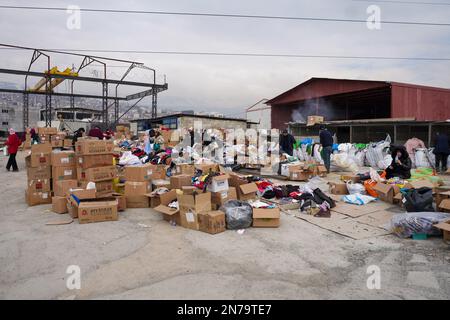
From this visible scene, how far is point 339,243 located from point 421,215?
1.32 meters

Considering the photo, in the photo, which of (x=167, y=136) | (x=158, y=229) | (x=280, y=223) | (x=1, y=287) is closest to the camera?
(x=1, y=287)

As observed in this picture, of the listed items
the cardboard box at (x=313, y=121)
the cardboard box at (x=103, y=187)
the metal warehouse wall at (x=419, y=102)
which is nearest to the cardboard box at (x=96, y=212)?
the cardboard box at (x=103, y=187)

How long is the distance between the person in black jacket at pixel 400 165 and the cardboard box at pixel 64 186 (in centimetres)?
729

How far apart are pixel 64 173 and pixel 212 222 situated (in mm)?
3840

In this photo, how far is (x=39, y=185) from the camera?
6.27 m

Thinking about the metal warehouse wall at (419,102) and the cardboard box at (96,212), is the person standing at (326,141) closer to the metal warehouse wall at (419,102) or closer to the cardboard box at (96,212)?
the metal warehouse wall at (419,102)

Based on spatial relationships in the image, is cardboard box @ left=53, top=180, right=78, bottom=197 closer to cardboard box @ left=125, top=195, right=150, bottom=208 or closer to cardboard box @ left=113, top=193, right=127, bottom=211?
cardboard box @ left=113, top=193, right=127, bottom=211

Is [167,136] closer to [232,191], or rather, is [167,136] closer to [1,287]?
[232,191]

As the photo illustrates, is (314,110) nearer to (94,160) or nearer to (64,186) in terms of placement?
(94,160)

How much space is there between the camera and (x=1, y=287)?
2891 millimetres

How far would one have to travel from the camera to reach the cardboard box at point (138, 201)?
6047 mm
